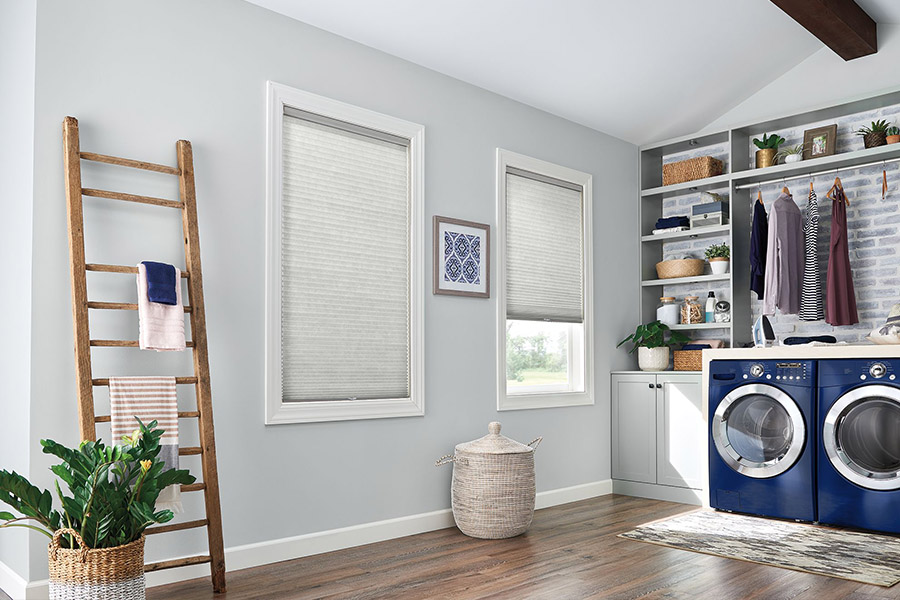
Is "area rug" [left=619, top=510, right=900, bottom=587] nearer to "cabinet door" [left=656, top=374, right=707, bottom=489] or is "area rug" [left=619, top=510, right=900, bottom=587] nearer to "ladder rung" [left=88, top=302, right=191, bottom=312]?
"cabinet door" [left=656, top=374, right=707, bottom=489]

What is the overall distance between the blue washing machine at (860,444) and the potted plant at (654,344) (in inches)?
49.2

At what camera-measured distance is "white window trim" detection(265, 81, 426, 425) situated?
3422mm

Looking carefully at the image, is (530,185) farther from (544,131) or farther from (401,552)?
(401,552)

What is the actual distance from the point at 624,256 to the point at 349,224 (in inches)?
94.6

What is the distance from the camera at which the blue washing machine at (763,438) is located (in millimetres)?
4031

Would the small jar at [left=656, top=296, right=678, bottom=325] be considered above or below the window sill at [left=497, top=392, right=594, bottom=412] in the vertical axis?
above

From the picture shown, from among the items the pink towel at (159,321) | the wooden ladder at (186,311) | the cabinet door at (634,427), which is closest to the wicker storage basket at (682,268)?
the cabinet door at (634,427)

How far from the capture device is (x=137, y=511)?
238 centimetres

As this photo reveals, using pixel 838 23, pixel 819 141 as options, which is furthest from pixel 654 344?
pixel 838 23

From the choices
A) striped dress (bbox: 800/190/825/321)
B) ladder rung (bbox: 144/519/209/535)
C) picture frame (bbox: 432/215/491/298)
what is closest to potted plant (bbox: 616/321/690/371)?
striped dress (bbox: 800/190/825/321)

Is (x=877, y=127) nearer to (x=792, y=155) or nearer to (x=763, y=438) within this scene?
(x=792, y=155)

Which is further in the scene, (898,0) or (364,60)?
(898,0)

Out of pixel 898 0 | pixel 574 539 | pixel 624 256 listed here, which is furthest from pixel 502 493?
pixel 898 0

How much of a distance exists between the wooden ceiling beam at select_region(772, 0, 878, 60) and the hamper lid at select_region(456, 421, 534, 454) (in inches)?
102
